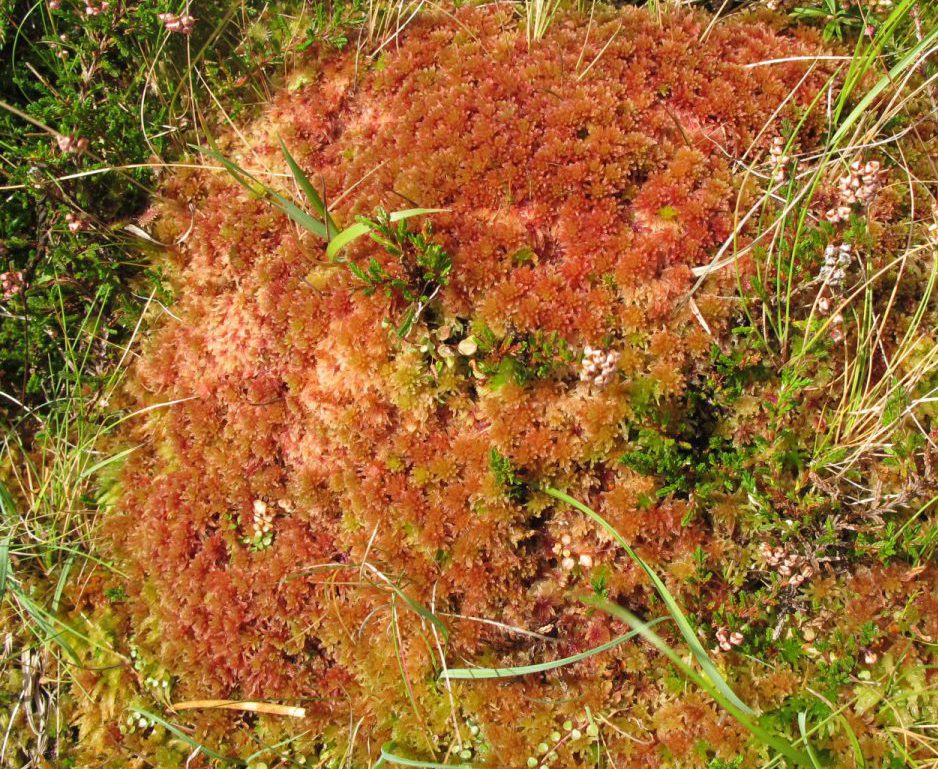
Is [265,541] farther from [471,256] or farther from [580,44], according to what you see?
[580,44]

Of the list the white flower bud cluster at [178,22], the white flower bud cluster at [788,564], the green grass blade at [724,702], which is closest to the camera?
the green grass blade at [724,702]

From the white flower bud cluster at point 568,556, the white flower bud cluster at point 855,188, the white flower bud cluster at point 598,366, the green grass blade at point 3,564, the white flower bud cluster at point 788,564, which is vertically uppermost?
the white flower bud cluster at point 855,188

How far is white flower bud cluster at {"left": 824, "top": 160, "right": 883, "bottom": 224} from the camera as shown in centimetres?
298

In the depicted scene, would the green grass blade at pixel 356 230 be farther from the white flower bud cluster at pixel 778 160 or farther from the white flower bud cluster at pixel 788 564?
the white flower bud cluster at pixel 788 564

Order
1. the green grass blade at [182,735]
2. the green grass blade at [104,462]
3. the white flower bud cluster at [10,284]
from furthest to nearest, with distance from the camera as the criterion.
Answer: the white flower bud cluster at [10,284]
the green grass blade at [104,462]
the green grass blade at [182,735]

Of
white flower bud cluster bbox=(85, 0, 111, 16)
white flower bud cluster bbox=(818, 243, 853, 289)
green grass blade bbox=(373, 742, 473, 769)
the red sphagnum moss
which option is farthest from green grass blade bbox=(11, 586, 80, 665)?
white flower bud cluster bbox=(818, 243, 853, 289)

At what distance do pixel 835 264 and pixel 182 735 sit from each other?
11.9ft

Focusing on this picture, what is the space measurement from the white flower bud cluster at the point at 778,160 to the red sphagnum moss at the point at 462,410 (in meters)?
0.20

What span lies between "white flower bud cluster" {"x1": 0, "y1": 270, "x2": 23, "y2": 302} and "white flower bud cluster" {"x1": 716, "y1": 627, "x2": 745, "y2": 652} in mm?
4192

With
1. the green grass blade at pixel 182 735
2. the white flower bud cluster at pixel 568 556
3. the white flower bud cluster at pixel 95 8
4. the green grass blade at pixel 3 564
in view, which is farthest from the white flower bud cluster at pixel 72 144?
the white flower bud cluster at pixel 568 556

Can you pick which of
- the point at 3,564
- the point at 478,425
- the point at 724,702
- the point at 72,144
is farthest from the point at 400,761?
the point at 72,144

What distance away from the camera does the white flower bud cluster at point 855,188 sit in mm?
2980

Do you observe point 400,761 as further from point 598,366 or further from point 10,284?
point 10,284

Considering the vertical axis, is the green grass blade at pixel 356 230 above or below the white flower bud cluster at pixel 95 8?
below
